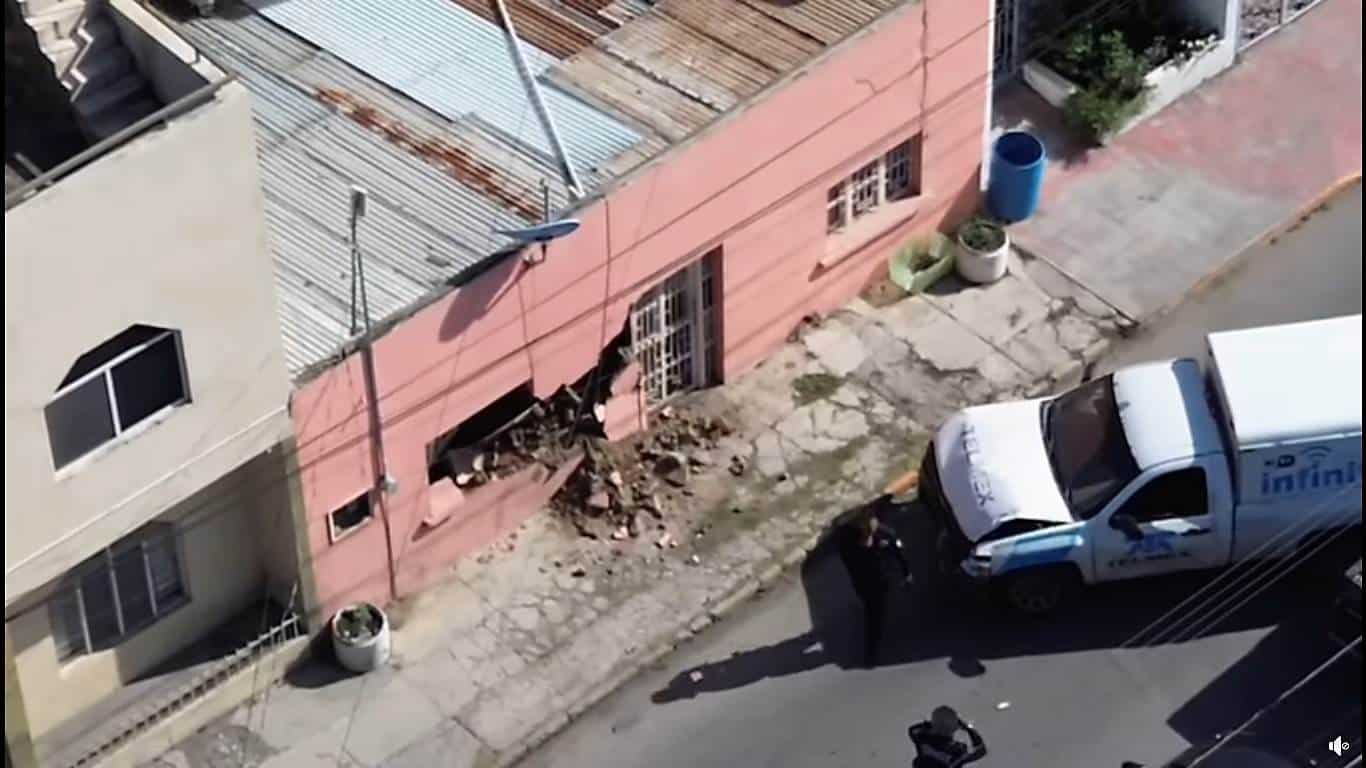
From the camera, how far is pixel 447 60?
25922 mm

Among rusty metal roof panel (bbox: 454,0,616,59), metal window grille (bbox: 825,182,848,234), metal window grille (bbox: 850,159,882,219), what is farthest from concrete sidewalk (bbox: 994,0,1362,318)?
rusty metal roof panel (bbox: 454,0,616,59)

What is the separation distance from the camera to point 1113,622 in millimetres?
24750

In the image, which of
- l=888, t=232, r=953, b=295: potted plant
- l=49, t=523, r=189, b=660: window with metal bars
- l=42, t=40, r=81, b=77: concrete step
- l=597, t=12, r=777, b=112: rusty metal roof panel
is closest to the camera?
l=42, t=40, r=81, b=77: concrete step

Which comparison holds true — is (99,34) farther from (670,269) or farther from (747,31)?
(747,31)

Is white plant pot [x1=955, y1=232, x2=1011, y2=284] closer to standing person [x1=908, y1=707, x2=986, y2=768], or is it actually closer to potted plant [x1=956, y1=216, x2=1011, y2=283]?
potted plant [x1=956, y1=216, x2=1011, y2=283]

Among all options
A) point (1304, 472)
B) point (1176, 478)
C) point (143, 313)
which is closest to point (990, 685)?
point (1176, 478)

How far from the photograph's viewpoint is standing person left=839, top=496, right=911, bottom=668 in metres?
24.0

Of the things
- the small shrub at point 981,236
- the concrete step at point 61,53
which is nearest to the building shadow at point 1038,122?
the small shrub at point 981,236

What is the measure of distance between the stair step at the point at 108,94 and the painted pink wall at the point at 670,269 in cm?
305

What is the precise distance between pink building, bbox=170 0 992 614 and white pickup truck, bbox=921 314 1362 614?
10.4 ft

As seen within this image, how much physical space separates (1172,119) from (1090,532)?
7.70 metres

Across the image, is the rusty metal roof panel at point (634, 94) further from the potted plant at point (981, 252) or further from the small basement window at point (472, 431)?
the potted plant at point (981, 252)

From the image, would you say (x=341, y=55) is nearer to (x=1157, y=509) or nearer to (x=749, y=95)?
(x=749, y=95)

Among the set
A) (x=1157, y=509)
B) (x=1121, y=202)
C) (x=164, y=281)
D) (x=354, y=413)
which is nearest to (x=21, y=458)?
(x=164, y=281)
